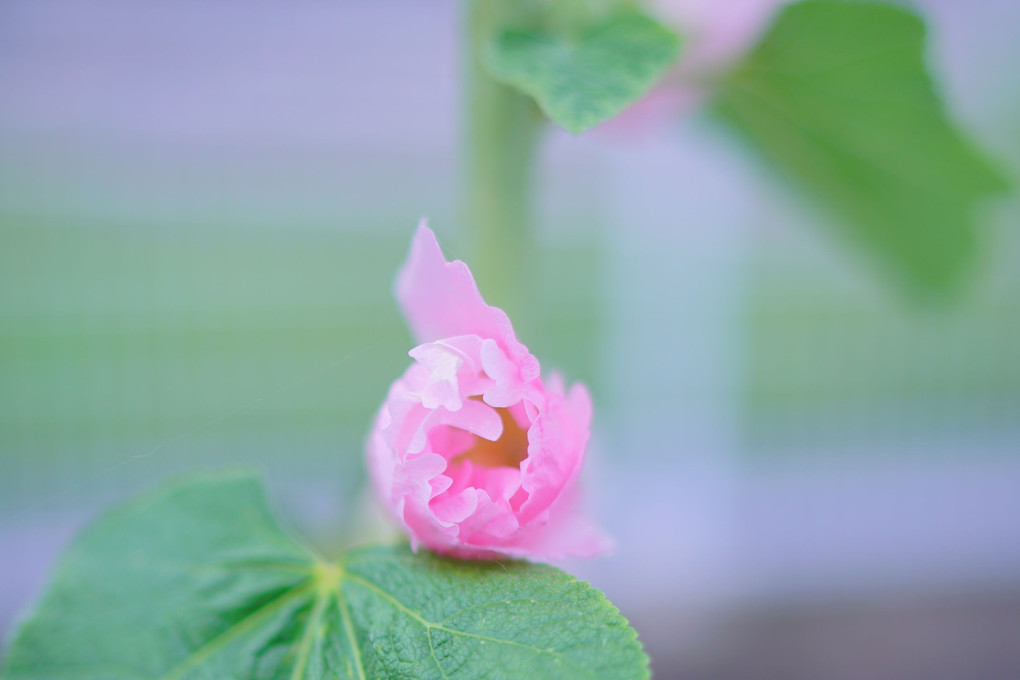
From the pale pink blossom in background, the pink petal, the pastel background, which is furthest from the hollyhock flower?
the pastel background

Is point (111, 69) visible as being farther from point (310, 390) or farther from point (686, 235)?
point (686, 235)

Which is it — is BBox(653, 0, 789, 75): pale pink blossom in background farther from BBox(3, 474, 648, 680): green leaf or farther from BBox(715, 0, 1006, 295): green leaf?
BBox(3, 474, 648, 680): green leaf

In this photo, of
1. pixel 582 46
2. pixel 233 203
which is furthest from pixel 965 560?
pixel 233 203

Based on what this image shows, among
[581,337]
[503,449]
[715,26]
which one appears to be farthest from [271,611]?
[581,337]

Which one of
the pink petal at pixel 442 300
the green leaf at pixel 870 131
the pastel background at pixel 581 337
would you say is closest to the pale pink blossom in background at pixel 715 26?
the green leaf at pixel 870 131

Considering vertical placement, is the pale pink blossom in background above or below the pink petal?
above

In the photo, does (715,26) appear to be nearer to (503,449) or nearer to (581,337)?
(503,449)
